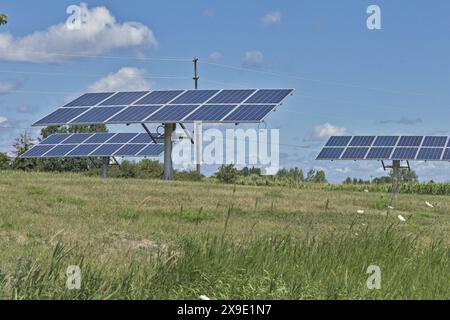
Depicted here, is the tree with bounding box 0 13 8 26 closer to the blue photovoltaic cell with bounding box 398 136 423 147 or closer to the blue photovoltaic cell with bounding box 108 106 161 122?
the blue photovoltaic cell with bounding box 108 106 161 122

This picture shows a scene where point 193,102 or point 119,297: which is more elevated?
point 193,102

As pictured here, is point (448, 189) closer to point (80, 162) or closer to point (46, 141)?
point (46, 141)

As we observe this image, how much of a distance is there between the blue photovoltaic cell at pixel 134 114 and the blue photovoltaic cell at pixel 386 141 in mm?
12500

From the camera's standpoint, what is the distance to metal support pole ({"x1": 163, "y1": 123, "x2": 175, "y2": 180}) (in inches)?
1085

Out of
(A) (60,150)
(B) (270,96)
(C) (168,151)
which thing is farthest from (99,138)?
(B) (270,96)

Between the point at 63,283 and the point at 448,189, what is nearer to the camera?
the point at 63,283

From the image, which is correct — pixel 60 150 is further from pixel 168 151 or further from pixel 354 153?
pixel 354 153

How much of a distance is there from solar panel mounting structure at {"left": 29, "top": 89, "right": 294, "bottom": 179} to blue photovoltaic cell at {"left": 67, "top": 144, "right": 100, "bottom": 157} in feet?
10.8

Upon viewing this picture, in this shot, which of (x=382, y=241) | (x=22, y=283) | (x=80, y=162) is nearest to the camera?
(x=22, y=283)

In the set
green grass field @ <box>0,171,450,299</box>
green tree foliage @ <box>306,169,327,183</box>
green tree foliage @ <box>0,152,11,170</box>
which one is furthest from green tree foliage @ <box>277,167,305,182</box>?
green grass field @ <box>0,171,450,299</box>

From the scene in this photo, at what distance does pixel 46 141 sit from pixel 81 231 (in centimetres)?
2969

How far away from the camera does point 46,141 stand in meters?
39.6

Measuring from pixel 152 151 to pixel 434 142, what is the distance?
13.1 m
